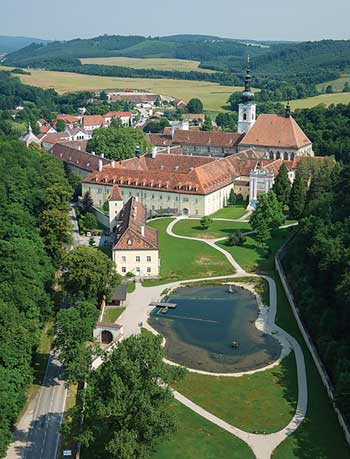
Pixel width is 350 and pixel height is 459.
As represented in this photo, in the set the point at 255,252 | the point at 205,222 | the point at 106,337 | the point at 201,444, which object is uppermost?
the point at 201,444

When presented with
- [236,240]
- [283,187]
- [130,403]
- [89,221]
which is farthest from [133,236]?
[130,403]

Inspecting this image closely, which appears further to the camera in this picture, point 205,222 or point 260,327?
point 205,222

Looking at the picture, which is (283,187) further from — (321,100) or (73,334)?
(321,100)

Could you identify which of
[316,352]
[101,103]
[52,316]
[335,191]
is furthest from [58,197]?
[101,103]

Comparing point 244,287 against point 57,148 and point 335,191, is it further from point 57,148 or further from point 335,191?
point 57,148

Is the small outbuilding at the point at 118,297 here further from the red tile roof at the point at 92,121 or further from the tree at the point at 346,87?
the tree at the point at 346,87
